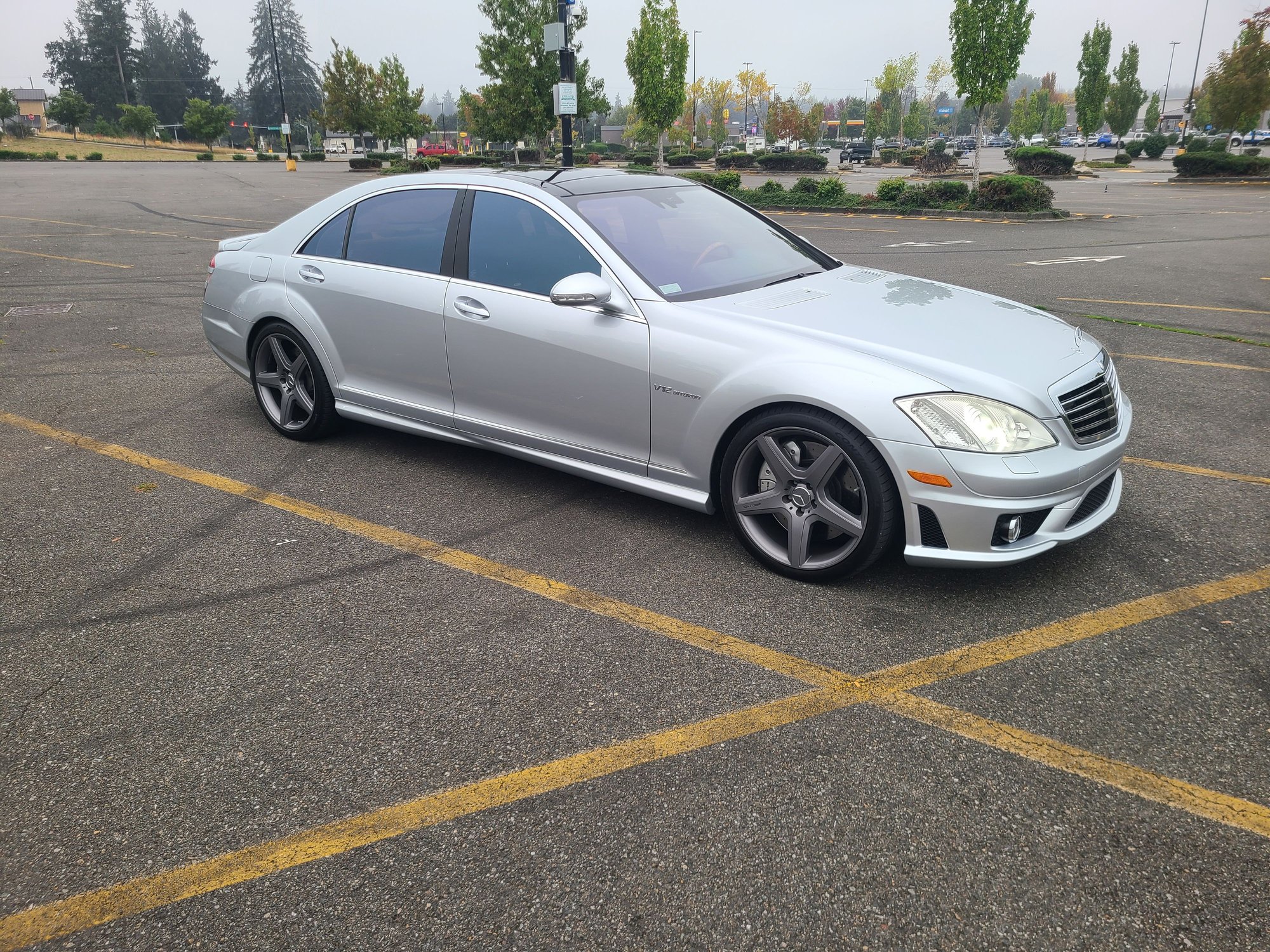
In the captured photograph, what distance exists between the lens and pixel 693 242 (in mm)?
4629

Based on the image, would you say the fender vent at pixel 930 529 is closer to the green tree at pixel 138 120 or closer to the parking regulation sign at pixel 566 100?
the parking regulation sign at pixel 566 100

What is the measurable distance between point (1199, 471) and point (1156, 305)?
18.0 ft

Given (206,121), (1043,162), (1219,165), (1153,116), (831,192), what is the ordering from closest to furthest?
(831,192) → (1219,165) → (1043,162) → (206,121) → (1153,116)

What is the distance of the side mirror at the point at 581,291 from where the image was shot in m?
4.00

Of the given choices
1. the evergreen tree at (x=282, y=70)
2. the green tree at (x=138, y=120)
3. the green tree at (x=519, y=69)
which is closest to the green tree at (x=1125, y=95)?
the green tree at (x=519, y=69)

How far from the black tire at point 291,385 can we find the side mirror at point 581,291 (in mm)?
1981

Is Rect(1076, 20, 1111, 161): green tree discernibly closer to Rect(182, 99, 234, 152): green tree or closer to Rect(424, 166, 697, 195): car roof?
Rect(424, 166, 697, 195): car roof

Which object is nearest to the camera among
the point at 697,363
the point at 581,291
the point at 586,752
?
the point at 586,752

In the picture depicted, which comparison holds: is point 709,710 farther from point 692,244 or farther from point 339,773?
point 692,244

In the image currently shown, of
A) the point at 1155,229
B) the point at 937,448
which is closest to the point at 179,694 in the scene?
the point at 937,448

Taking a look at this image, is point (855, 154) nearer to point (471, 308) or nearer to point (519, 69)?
point (519, 69)

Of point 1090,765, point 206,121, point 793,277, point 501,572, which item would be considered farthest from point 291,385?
point 206,121

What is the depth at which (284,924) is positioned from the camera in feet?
7.36

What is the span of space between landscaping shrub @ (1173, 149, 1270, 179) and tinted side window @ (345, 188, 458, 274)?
35.3 meters
